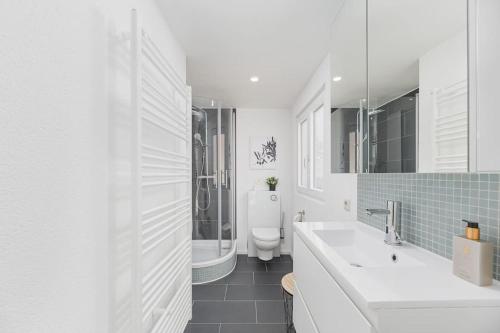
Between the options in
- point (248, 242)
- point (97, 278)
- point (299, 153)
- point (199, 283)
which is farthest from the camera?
point (248, 242)

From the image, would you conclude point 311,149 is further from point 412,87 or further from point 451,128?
point 451,128

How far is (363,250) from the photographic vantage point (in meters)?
1.54

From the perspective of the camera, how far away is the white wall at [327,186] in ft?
7.01

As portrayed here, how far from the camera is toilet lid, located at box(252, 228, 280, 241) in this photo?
362cm

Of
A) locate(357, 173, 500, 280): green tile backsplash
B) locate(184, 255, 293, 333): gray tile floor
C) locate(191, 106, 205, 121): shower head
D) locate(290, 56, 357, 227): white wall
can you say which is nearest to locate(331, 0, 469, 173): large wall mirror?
locate(357, 173, 500, 280): green tile backsplash

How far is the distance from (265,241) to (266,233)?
0.19 m

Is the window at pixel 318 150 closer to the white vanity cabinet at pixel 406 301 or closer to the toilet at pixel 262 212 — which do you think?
the toilet at pixel 262 212

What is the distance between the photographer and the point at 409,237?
1.40 meters

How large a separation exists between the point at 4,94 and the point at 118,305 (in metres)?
0.98

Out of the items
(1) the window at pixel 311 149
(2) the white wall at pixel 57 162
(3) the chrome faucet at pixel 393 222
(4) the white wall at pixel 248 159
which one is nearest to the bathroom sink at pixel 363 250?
(3) the chrome faucet at pixel 393 222

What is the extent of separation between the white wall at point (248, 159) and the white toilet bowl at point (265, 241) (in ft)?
1.73

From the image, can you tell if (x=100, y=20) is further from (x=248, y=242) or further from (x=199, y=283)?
(x=248, y=242)

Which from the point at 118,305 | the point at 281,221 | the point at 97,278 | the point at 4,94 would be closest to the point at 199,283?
the point at 281,221

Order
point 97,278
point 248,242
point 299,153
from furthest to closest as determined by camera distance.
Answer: point 248,242
point 299,153
point 97,278
